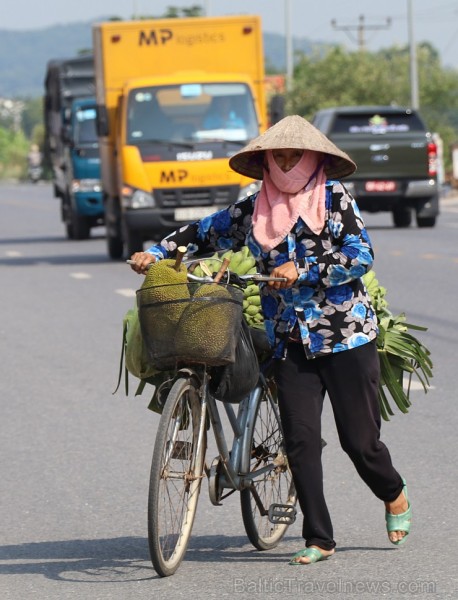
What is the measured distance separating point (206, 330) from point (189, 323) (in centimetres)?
6

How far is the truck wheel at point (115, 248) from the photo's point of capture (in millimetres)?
23500

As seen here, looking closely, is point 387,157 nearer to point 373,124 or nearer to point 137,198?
point 373,124

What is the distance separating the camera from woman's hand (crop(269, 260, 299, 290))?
5.68 metres

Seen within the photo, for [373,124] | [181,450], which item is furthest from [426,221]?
[181,450]

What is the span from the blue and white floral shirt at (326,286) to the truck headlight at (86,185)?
23209mm

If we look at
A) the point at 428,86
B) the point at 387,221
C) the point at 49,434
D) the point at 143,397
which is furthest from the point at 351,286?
the point at 428,86

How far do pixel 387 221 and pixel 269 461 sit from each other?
1065 inches

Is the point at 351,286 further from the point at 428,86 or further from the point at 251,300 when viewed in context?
the point at 428,86

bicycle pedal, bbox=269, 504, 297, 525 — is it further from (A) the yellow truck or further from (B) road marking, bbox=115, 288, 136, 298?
(A) the yellow truck

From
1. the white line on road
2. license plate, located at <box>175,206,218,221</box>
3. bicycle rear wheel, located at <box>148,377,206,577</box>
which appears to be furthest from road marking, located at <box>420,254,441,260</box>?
bicycle rear wheel, located at <box>148,377,206,577</box>

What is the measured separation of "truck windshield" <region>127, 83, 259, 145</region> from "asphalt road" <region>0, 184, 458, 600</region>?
22.5ft

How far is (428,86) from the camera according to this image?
7225 cm

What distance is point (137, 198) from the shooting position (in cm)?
2142

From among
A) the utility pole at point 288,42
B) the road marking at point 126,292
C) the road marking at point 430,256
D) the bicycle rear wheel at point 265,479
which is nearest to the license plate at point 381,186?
the road marking at point 430,256
